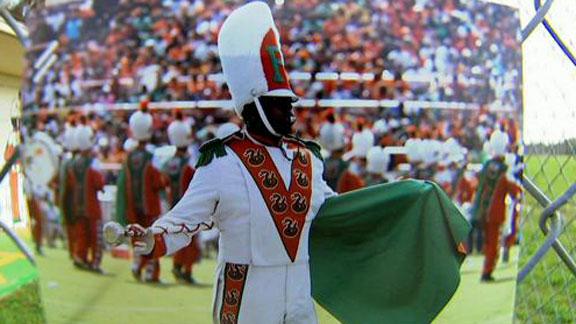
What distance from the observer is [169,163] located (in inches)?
43.1

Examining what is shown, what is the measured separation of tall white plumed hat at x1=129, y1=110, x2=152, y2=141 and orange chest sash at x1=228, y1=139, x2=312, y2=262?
118 millimetres

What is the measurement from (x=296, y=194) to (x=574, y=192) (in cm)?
78

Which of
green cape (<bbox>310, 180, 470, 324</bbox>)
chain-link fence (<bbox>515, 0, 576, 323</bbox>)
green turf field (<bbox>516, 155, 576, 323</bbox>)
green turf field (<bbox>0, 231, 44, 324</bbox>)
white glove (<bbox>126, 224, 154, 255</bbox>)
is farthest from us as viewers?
green turf field (<bbox>0, 231, 44, 324</bbox>)

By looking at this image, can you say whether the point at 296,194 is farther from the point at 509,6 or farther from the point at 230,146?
the point at 509,6

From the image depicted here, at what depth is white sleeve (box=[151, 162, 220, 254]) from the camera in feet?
3.56

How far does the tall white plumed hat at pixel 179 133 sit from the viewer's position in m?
1.08

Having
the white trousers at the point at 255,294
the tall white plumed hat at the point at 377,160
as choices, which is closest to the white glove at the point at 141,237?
the white trousers at the point at 255,294

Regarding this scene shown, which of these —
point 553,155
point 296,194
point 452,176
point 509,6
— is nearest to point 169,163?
point 296,194

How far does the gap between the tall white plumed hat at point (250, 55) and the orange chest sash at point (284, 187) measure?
0.08 m

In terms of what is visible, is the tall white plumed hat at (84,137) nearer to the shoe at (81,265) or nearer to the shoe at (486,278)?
the shoe at (81,265)

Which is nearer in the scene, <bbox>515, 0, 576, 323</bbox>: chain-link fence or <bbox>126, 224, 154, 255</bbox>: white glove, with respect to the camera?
<bbox>126, 224, 154, 255</bbox>: white glove

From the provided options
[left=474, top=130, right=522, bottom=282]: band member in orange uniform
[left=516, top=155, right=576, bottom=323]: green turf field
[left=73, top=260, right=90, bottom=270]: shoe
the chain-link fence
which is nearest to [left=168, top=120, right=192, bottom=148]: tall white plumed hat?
[left=73, top=260, right=90, bottom=270]: shoe

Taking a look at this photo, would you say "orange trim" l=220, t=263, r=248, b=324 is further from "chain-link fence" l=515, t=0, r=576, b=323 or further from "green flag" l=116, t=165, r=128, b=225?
"chain-link fence" l=515, t=0, r=576, b=323

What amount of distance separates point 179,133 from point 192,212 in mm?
113
